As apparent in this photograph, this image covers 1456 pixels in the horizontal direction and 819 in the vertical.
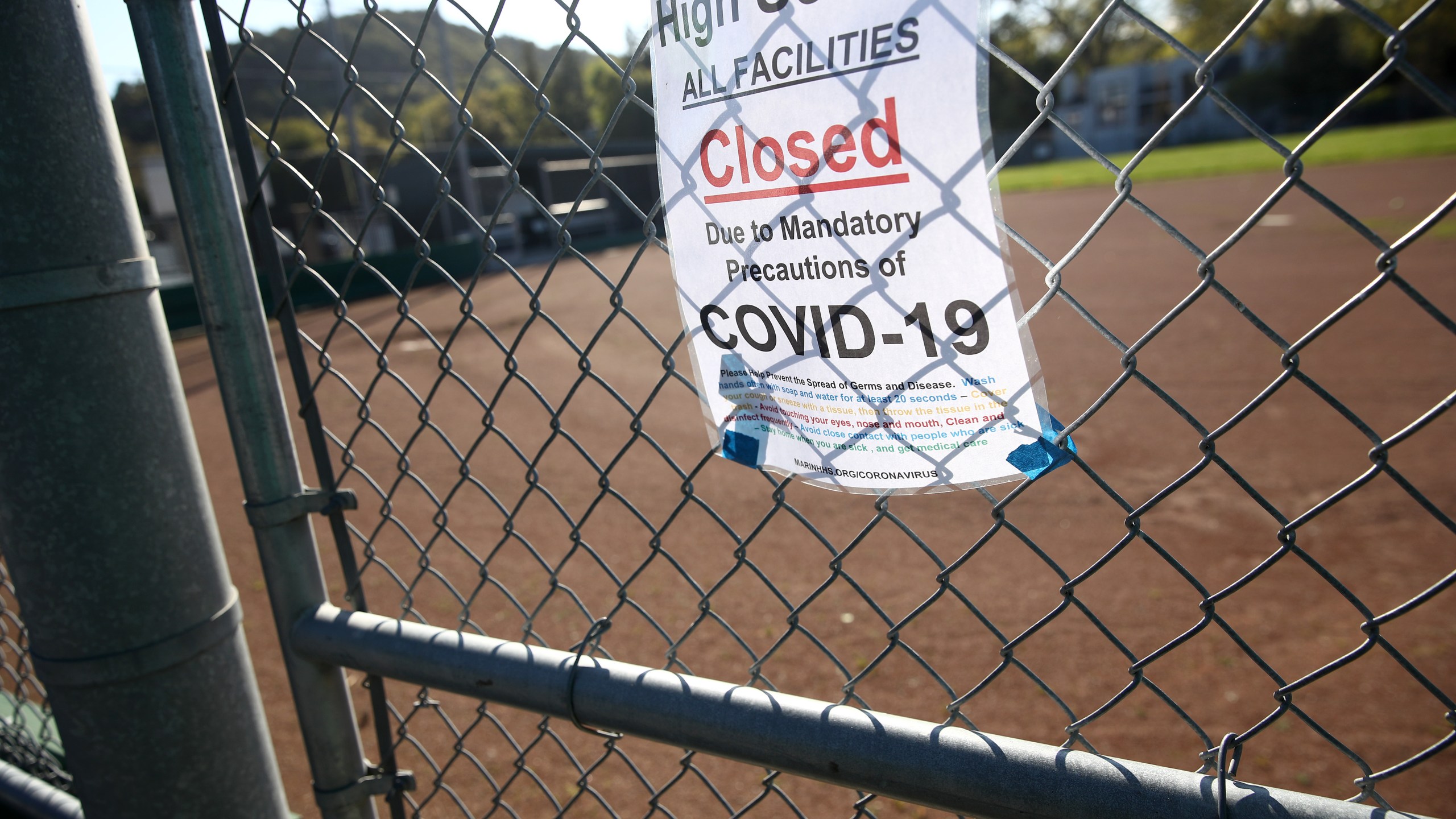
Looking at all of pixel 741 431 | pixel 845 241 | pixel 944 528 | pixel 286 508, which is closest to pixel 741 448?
pixel 741 431

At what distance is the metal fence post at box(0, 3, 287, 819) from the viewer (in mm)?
1418

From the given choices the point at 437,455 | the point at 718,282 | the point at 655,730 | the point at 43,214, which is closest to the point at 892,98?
the point at 718,282

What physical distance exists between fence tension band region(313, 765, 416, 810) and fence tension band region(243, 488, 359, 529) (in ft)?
1.95

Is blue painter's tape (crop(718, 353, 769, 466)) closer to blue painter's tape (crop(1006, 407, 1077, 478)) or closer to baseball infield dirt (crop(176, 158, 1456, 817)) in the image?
baseball infield dirt (crop(176, 158, 1456, 817))

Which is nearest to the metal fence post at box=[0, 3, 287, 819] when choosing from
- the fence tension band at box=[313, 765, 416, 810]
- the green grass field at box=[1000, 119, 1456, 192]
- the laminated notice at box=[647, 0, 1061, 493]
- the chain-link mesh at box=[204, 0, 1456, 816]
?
the fence tension band at box=[313, 765, 416, 810]

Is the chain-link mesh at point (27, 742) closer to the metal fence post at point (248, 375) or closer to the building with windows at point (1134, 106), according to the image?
the metal fence post at point (248, 375)

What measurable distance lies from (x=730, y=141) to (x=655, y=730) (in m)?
0.93

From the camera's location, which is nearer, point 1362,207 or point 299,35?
point 299,35

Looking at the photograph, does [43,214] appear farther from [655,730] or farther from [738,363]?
[655,730]

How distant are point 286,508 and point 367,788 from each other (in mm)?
653

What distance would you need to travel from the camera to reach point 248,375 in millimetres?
1701

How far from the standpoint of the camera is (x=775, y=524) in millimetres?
5145

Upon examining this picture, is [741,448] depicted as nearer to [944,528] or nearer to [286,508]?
[286,508]

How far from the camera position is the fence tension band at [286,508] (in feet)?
5.67
